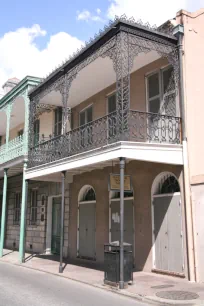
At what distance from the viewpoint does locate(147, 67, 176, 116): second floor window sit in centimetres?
1064

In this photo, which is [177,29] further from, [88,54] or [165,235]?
[165,235]

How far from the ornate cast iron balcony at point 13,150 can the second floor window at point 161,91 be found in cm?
583

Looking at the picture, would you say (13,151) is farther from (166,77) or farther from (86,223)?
(166,77)

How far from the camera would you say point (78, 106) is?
15.2 metres

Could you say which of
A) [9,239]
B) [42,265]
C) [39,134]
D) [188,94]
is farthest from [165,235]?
[9,239]

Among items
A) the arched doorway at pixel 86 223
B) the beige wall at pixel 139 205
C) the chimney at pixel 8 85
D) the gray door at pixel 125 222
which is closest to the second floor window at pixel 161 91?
the beige wall at pixel 139 205

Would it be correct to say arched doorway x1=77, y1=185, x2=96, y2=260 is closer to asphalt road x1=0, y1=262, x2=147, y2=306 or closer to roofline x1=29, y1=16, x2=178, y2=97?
asphalt road x1=0, y1=262, x2=147, y2=306

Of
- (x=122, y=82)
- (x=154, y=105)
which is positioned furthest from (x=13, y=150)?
(x=122, y=82)

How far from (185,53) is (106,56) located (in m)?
2.24

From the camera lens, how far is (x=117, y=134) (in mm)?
9055

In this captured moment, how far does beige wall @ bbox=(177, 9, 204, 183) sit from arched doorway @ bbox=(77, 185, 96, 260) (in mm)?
5058

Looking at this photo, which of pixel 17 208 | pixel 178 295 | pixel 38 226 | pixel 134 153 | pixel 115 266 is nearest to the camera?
pixel 178 295

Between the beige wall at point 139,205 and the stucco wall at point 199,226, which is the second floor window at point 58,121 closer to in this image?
the beige wall at point 139,205

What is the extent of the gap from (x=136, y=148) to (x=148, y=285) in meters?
3.30
